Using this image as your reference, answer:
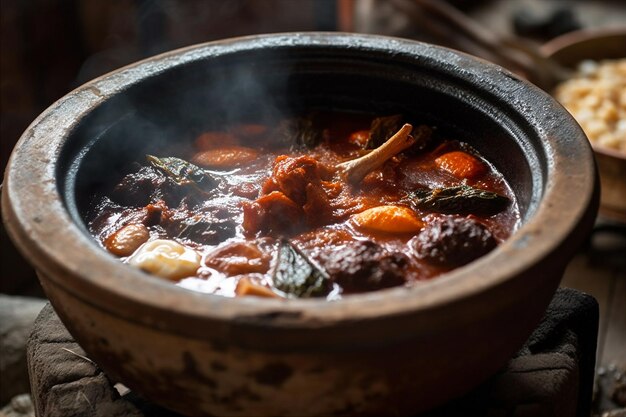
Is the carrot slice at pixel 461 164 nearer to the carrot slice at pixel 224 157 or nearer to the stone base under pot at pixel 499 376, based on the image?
the stone base under pot at pixel 499 376

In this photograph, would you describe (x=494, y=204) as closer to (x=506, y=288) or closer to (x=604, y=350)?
(x=506, y=288)

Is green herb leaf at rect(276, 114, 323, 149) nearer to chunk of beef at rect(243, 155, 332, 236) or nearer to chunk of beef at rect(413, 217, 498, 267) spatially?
chunk of beef at rect(243, 155, 332, 236)

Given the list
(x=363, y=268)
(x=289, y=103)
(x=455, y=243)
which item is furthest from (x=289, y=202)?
(x=289, y=103)

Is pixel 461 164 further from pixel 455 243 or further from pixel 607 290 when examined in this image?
pixel 607 290

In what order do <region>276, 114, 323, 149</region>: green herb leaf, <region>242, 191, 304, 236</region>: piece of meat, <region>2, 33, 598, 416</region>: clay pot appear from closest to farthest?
1. <region>2, 33, 598, 416</region>: clay pot
2. <region>242, 191, 304, 236</region>: piece of meat
3. <region>276, 114, 323, 149</region>: green herb leaf

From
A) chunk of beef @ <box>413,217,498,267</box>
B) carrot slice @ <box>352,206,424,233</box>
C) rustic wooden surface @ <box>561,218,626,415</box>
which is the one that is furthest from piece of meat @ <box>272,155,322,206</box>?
rustic wooden surface @ <box>561,218,626,415</box>

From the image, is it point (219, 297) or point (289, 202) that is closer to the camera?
point (219, 297)
